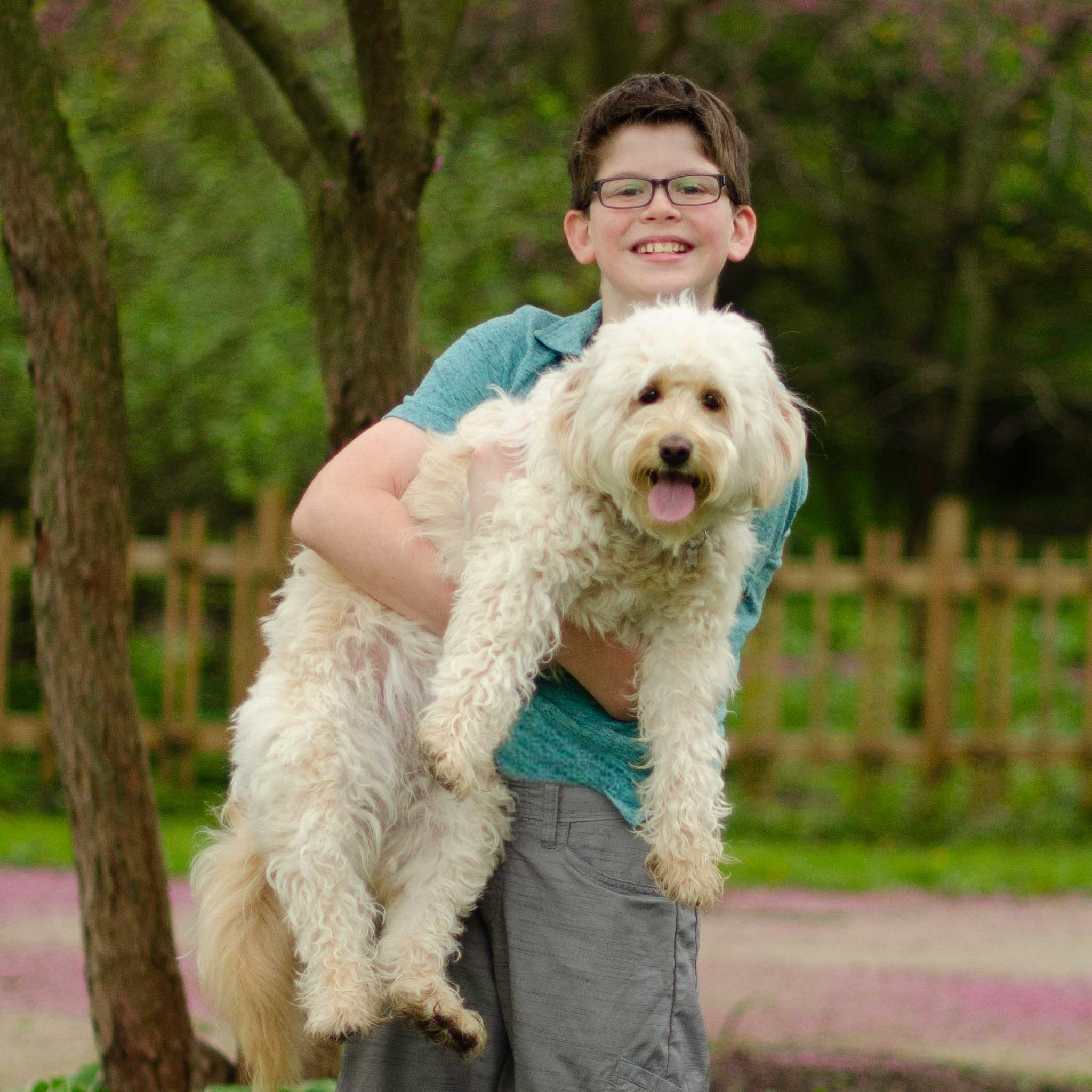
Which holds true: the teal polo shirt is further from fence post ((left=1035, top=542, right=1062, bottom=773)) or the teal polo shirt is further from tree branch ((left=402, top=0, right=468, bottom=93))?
fence post ((left=1035, top=542, right=1062, bottom=773))

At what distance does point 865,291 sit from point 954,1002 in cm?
1045

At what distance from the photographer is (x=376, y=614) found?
2766mm

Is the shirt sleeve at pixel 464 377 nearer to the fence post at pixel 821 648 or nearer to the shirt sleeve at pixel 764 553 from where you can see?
the shirt sleeve at pixel 764 553

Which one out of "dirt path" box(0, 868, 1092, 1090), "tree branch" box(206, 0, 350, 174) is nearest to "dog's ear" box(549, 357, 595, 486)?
"tree branch" box(206, 0, 350, 174)

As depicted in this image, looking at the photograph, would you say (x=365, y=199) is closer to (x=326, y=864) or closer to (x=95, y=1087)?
(x=326, y=864)

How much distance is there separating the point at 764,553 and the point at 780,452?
0.24 metres

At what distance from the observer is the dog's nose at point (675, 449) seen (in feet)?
8.05

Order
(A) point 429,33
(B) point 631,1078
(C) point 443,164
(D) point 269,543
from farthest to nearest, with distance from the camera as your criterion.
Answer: (D) point 269,543
(C) point 443,164
(A) point 429,33
(B) point 631,1078

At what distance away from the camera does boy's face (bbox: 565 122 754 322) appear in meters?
2.62

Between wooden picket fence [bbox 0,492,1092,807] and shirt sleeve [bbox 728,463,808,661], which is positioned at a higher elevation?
shirt sleeve [bbox 728,463,808,661]

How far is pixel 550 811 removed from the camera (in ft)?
8.25

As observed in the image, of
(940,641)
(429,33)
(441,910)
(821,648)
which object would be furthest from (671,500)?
(940,641)

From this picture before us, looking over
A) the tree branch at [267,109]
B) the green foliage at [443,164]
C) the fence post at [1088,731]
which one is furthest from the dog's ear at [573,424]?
the fence post at [1088,731]

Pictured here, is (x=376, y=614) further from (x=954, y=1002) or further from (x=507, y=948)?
(x=954, y=1002)
